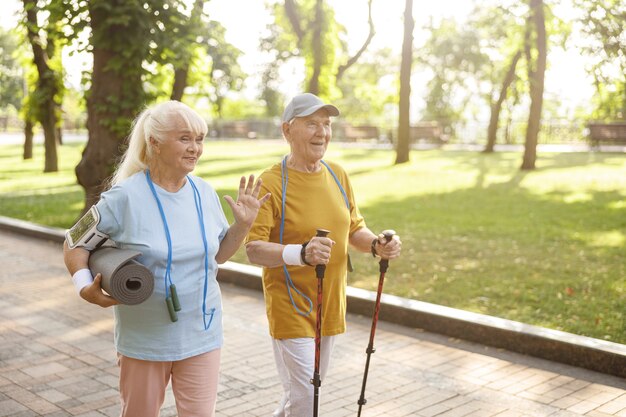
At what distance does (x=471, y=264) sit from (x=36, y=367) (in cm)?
538

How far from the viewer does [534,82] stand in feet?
70.0

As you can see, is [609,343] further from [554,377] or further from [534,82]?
[534,82]

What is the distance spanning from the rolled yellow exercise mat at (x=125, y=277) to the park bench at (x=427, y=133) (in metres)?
34.9

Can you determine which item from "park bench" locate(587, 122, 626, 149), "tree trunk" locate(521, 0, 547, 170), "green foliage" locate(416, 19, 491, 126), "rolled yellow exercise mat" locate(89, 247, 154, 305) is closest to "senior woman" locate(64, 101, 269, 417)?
"rolled yellow exercise mat" locate(89, 247, 154, 305)

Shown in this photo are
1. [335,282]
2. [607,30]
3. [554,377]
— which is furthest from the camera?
[607,30]

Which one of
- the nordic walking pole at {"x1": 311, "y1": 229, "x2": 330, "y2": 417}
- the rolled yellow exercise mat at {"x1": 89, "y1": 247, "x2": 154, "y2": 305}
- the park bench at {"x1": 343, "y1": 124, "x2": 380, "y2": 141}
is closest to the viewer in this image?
the rolled yellow exercise mat at {"x1": 89, "y1": 247, "x2": 154, "y2": 305}

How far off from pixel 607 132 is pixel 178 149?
3077cm

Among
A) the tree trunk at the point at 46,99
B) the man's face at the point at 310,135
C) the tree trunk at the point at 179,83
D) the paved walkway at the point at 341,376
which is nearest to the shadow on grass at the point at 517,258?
the paved walkway at the point at 341,376

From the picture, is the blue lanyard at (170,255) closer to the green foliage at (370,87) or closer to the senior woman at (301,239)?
the senior woman at (301,239)

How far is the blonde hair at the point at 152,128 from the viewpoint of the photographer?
11.7 ft

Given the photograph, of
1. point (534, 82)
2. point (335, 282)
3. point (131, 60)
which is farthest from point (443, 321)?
point (534, 82)

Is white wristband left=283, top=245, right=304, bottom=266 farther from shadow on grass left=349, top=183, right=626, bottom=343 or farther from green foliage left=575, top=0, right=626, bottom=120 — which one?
green foliage left=575, top=0, right=626, bottom=120

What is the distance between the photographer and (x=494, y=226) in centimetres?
1262

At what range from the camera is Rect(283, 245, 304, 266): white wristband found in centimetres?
384
